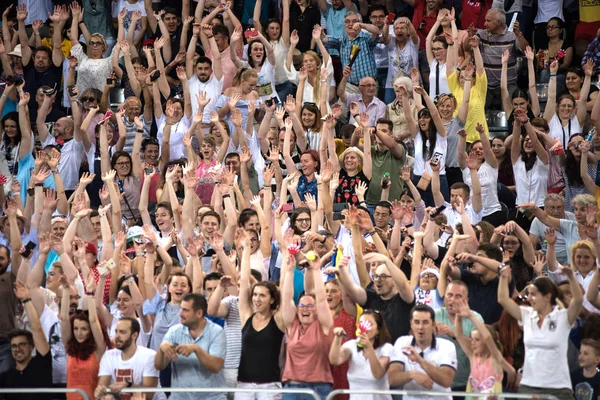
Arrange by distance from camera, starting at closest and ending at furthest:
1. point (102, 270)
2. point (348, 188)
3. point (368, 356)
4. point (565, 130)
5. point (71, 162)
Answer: point (368, 356) → point (102, 270) → point (348, 188) → point (565, 130) → point (71, 162)

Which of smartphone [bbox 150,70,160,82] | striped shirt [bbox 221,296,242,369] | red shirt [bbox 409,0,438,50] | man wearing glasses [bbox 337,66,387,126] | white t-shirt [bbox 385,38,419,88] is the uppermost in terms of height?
red shirt [bbox 409,0,438,50]

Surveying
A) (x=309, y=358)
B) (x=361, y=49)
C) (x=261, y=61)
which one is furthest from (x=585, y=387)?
(x=361, y=49)

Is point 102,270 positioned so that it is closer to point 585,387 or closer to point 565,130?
point 585,387

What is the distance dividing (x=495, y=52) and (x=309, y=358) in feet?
20.5

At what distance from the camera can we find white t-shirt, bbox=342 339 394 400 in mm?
8344

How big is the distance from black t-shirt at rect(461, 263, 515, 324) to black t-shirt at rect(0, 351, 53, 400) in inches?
123

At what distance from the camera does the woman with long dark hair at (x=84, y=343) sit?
887 centimetres

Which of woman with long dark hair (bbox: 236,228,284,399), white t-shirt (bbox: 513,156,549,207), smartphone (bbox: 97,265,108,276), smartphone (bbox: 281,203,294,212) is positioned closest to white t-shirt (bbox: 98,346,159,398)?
woman with long dark hair (bbox: 236,228,284,399)

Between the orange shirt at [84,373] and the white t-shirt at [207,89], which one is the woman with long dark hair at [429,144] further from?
the orange shirt at [84,373]

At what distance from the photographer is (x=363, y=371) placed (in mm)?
8367

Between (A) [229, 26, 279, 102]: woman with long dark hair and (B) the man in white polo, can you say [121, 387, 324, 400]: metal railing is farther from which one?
(A) [229, 26, 279, 102]: woman with long dark hair

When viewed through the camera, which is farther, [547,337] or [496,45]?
[496,45]

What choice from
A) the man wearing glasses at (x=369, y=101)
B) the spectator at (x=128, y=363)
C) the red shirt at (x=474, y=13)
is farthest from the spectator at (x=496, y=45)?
the spectator at (x=128, y=363)

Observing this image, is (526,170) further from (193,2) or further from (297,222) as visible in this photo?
(193,2)
